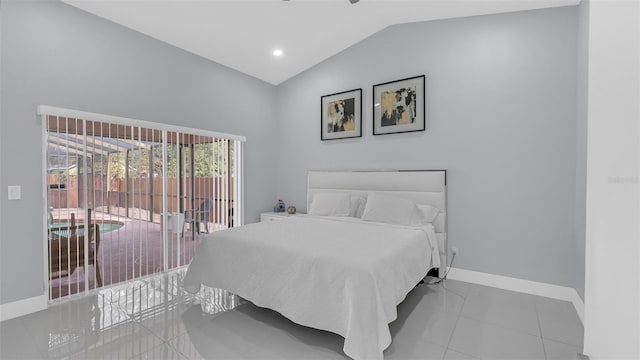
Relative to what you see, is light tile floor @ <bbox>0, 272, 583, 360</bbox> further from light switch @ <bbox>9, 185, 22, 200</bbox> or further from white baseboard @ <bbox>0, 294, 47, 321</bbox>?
light switch @ <bbox>9, 185, 22, 200</bbox>

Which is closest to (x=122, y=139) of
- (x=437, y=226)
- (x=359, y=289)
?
(x=359, y=289)

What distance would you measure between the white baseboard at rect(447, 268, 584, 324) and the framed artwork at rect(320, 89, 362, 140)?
2215 millimetres

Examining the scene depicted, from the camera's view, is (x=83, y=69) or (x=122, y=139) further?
(x=122, y=139)

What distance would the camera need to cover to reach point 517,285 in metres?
3.05

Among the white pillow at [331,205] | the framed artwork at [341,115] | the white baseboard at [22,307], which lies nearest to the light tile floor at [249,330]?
the white baseboard at [22,307]

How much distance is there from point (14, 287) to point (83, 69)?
6.76 ft

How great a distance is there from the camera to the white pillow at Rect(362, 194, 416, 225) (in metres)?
3.25

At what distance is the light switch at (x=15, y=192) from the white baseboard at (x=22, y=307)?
0.89 meters

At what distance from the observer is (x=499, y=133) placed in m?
3.14

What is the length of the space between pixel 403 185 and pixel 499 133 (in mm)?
1185

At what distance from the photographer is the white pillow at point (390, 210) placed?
325cm

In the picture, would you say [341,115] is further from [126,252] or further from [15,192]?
[15,192]

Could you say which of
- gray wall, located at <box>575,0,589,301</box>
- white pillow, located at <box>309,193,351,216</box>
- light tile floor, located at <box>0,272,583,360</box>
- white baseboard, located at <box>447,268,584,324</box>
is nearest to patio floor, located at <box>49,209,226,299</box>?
light tile floor, located at <box>0,272,583,360</box>

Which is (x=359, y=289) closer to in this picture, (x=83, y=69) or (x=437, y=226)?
(x=437, y=226)
